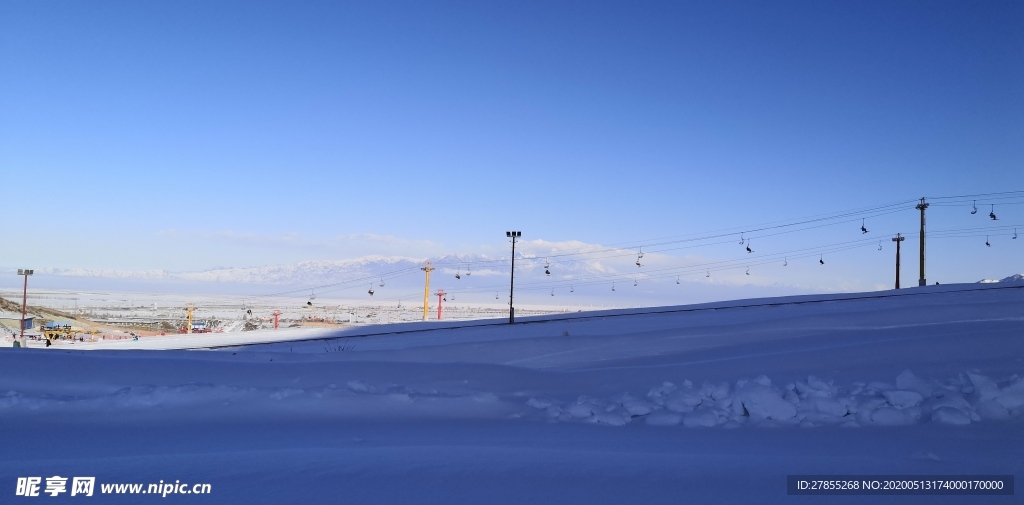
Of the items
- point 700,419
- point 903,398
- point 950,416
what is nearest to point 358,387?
point 700,419

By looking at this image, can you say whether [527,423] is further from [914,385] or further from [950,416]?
[914,385]

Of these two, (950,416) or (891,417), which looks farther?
(891,417)

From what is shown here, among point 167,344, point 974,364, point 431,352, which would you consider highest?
point 974,364

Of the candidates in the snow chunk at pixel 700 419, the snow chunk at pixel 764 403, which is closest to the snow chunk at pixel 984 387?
the snow chunk at pixel 764 403

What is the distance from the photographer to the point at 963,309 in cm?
1762

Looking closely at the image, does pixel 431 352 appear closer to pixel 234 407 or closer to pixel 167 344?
pixel 234 407

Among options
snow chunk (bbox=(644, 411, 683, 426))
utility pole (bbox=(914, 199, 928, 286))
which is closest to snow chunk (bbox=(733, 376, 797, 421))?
snow chunk (bbox=(644, 411, 683, 426))

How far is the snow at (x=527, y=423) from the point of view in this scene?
5.36m

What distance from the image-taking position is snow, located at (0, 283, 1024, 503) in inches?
211

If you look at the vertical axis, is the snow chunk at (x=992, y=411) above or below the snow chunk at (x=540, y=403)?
above

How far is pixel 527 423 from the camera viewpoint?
782 cm

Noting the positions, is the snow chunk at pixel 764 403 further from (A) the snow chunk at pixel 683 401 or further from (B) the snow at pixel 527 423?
(A) the snow chunk at pixel 683 401

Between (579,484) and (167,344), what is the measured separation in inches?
1484

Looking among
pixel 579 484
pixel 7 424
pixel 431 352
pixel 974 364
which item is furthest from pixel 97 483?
pixel 431 352
